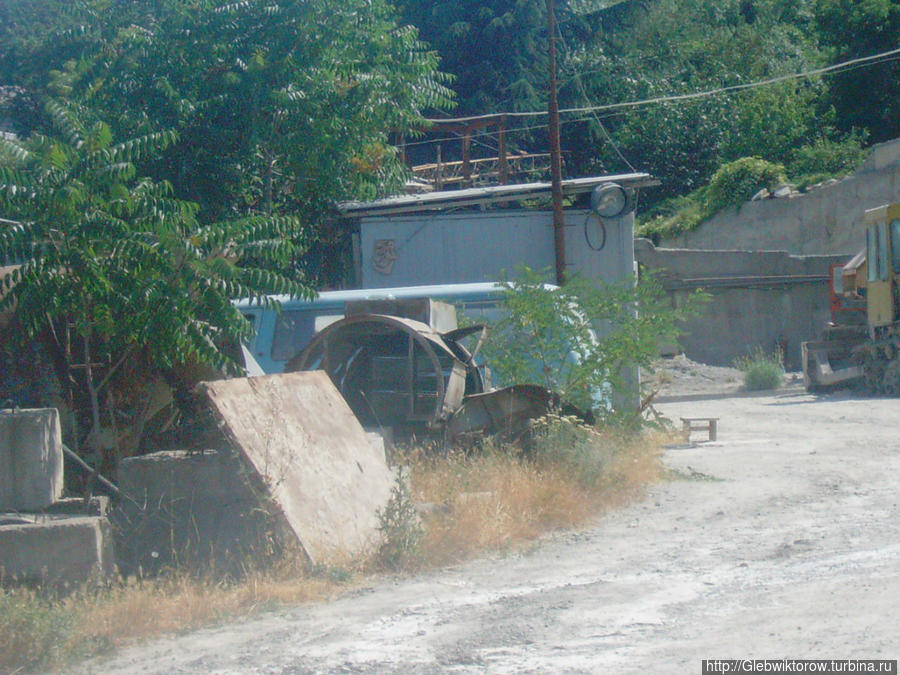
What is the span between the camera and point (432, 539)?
7.05 metres

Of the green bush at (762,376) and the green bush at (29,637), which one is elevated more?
the green bush at (762,376)

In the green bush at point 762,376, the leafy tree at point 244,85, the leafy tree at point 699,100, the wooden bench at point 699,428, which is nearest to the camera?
the wooden bench at point 699,428

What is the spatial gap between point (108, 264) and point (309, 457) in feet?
6.71

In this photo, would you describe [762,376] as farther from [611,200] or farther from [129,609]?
[129,609]

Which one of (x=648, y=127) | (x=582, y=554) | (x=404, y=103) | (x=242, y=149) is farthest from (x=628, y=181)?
(x=648, y=127)

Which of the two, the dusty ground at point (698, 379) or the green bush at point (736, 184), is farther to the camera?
the green bush at point (736, 184)

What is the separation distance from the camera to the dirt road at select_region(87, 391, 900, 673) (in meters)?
5.04

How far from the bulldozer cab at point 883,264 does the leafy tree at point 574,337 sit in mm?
8349

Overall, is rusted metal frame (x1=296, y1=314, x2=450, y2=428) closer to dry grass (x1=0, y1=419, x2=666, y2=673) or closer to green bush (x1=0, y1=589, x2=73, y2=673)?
dry grass (x1=0, y1=419, x2=666, y2=673)

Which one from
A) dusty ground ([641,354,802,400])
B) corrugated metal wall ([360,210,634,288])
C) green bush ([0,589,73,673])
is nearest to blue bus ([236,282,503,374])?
corrugated metal wall ([360,210,634,288])

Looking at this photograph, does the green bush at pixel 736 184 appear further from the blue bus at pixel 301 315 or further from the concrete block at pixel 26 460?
the concrete block at pixel 26 460

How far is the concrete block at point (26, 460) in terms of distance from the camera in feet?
21.3

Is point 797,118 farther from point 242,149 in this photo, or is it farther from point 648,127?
point 242,149

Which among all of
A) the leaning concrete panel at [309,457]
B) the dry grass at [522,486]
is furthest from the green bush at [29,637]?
the dry grass at [522,486]
